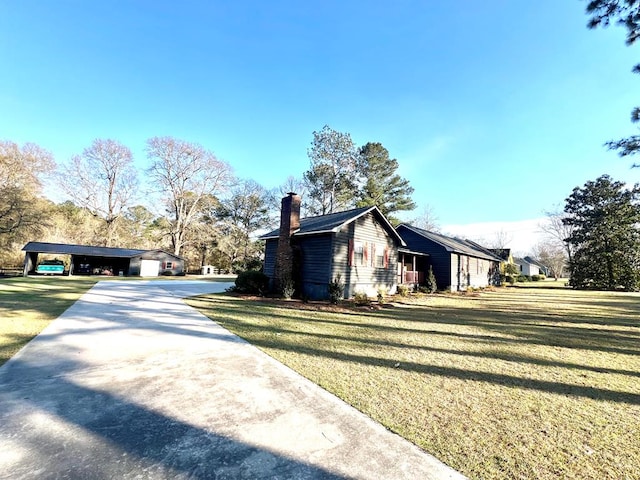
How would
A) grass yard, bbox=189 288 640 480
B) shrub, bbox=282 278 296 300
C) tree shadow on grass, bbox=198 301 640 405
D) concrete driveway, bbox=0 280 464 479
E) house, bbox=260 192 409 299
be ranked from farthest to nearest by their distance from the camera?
house, bbox=260 192 409 299 < shrub, bbox=282 278 296 300 < tree shadow on grass, bbox=198 301 640 405 < grass yard, bbox=189 288 640 480 < concrete driveway, bbox=0 280 464 479

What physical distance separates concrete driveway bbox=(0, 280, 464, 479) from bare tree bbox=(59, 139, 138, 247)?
115 feet

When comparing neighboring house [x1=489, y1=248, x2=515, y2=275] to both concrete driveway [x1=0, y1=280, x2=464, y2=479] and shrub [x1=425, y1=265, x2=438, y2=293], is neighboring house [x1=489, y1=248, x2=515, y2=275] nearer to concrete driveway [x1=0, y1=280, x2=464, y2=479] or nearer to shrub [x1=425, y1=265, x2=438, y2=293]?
shrub [x1=425, y1=265, x2=438, y2=293]

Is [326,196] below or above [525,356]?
above

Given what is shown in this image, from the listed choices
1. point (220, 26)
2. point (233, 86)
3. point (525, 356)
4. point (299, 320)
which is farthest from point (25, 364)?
point (233, 86)

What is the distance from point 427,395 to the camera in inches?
151

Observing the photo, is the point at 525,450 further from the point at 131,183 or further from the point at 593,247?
the point at 131,183

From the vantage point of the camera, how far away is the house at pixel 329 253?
46.4 ft

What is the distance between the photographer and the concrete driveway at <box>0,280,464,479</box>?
92.5 inches

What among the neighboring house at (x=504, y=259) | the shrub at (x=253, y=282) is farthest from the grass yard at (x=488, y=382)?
the neighboring house at (x=504, y=259)

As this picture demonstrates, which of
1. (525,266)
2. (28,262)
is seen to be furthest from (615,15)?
(525,266)

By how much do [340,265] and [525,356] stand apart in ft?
30.2

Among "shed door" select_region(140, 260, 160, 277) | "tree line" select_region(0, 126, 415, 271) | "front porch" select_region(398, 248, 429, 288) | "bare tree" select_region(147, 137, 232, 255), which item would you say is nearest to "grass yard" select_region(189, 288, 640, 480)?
"front porch" select_region(398, 248, 429, 288)

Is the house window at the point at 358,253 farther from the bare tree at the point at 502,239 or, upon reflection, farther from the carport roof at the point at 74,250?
the bare tree at the point at 502,239

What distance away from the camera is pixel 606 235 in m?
28.6
